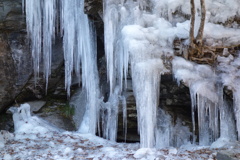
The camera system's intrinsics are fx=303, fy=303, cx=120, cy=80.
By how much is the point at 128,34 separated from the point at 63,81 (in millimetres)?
2985

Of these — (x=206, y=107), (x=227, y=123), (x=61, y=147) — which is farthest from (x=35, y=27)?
(x=227, y=123)

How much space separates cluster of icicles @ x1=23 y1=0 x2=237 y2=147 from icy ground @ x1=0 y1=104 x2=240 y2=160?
0.47 metres

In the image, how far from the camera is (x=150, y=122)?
15.7 feet

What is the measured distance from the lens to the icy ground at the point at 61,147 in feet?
14.5

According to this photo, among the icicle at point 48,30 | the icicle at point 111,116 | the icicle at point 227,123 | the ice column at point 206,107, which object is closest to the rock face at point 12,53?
the icicle at point 48,30

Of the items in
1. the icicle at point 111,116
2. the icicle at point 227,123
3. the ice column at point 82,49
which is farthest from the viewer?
the icicle at point 111,116

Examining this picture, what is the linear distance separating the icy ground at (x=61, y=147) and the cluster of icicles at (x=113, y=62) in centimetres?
47

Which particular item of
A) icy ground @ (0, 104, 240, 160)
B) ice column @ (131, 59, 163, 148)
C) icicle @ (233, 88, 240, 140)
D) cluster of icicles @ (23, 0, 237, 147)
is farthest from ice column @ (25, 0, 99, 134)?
icicle @ (233, 88, 240, 140)

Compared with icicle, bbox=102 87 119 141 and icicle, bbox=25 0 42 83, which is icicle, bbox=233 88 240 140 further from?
icicle, bbox=25 0 42 83

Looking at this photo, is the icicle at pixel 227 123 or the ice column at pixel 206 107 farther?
the icicle at pixel 227 123

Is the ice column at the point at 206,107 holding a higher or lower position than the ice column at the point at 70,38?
lower

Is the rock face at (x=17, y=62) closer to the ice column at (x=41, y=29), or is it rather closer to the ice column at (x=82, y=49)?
the ice column at (x=41, y=29)

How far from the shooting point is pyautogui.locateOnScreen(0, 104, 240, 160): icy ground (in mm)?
4422

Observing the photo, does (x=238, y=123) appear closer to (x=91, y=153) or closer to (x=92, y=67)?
(x=91, y=153)
